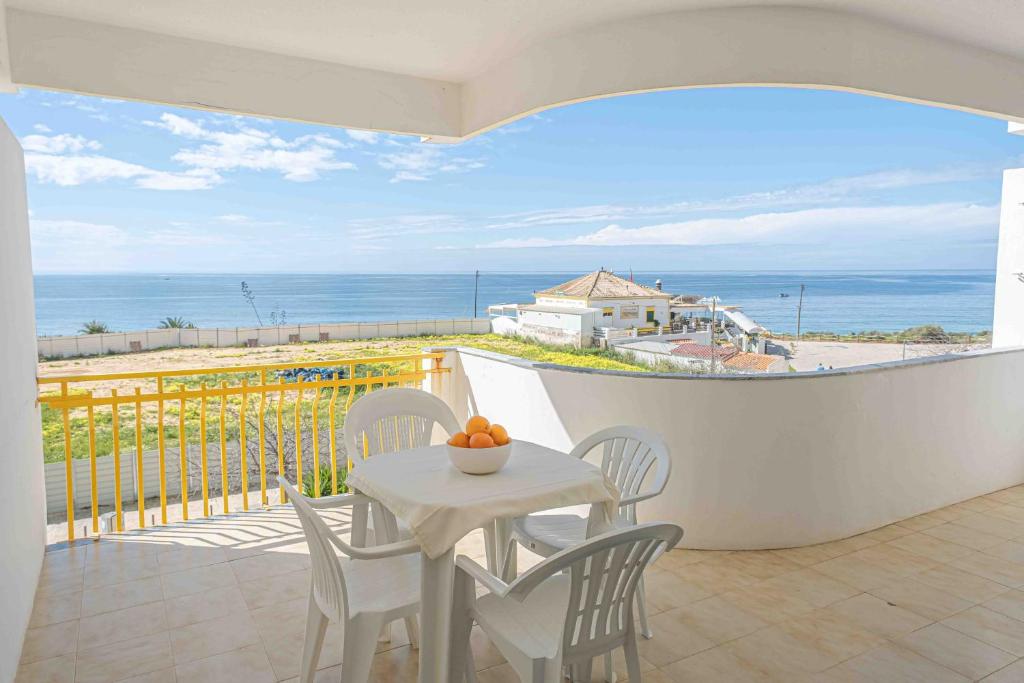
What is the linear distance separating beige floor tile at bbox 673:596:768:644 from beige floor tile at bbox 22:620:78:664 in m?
2.35

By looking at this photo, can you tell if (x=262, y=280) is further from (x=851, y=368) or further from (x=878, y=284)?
(x=851, y=368)

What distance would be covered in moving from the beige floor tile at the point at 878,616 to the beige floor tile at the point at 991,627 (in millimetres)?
121

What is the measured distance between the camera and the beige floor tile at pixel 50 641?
2340mm

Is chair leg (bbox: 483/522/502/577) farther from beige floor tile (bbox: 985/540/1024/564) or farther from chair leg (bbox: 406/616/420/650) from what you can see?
beige floor tile (bbox: 985/540/1024/564)

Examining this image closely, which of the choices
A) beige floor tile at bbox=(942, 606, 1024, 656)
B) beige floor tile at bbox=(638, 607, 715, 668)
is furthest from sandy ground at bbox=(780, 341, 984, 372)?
beige floor tile at bbox=(638, 607, 715, 668)

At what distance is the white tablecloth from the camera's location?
1827 millimetres

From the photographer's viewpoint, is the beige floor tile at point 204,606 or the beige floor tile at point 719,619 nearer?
the beige floor tile at point 719,619

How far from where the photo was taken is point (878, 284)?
14.6 meters

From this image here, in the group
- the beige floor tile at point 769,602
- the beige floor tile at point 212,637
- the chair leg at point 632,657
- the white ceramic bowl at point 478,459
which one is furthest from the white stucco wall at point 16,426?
the beige floor tile at point 769,602

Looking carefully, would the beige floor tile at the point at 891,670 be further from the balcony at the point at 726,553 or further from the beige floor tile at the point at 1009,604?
the beige floor tile at the point at 1009,604

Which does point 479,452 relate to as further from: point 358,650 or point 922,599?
point 922,599

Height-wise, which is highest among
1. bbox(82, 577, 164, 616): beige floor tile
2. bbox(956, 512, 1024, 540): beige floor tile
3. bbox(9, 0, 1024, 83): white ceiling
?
bbox(9, 0, 1024, 83): white ceiling

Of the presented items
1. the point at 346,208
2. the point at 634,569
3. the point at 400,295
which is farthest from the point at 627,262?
the point at 346,208

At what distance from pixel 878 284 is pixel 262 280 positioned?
2515cm
